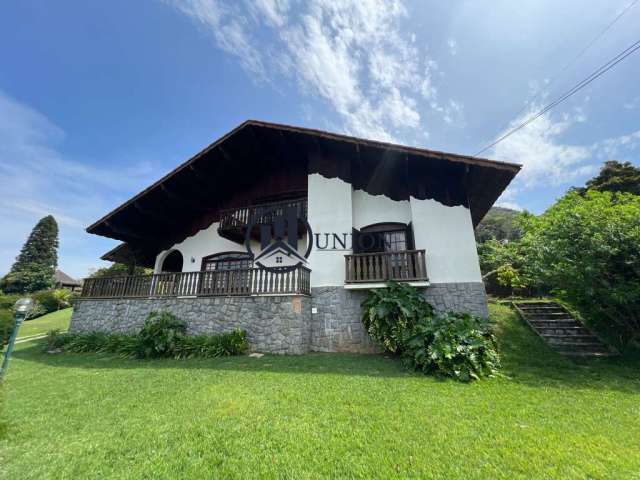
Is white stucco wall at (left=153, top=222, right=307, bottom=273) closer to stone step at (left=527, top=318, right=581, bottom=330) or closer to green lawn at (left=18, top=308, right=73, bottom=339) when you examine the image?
green lawn at (left=18, top=308, right=73, bottom=339)

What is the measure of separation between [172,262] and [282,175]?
6778 mm

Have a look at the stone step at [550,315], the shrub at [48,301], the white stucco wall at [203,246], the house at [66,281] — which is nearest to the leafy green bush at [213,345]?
the white stucco wall at [203,246]

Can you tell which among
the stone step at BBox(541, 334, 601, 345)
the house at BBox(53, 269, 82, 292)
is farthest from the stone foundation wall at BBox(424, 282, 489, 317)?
the house at BBox(53, 269, 82, 292)

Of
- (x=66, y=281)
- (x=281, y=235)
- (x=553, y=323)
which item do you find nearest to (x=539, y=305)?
(x=553, y=323)

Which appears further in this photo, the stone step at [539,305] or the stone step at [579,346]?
the stone step at [539,305]

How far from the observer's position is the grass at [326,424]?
224 cm

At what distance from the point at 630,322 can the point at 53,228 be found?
4444 cm

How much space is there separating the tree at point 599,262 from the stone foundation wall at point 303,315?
177 centimetres

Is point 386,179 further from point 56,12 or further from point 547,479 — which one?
point 56,12

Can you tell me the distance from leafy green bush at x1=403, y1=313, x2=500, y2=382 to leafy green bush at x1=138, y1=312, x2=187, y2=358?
627cm

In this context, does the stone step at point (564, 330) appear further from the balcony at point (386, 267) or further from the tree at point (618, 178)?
the tree at point (618, 178)

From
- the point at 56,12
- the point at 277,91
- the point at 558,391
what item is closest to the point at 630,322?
the point at 558,391

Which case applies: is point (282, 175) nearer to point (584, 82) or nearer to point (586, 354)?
point (584, 82)

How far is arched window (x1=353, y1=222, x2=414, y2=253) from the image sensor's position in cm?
800
